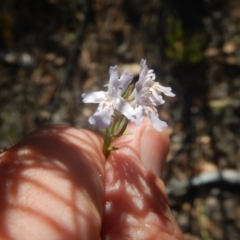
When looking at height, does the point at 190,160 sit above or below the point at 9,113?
below

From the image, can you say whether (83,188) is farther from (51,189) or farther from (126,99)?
(126,99)

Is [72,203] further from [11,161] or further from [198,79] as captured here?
[198,79]

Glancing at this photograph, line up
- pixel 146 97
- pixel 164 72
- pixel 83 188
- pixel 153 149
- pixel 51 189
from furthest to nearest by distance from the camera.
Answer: pixel 164 72 < pixel 153 149 < pixel 146 97 < pixel 83 188 < pixel 51 189

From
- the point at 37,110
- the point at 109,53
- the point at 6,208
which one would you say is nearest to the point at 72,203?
the point at 6,208

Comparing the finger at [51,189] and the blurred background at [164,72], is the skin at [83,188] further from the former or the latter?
the blurred background at [164,72]

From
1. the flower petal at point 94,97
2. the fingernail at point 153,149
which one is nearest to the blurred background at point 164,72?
the fingernail at point 153,149

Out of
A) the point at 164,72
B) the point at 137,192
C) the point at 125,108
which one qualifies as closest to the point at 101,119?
the point at 125,108

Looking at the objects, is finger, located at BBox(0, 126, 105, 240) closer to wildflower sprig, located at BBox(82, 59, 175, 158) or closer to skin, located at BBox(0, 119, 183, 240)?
skin, located at BBox(0, 119, 183, 240)
